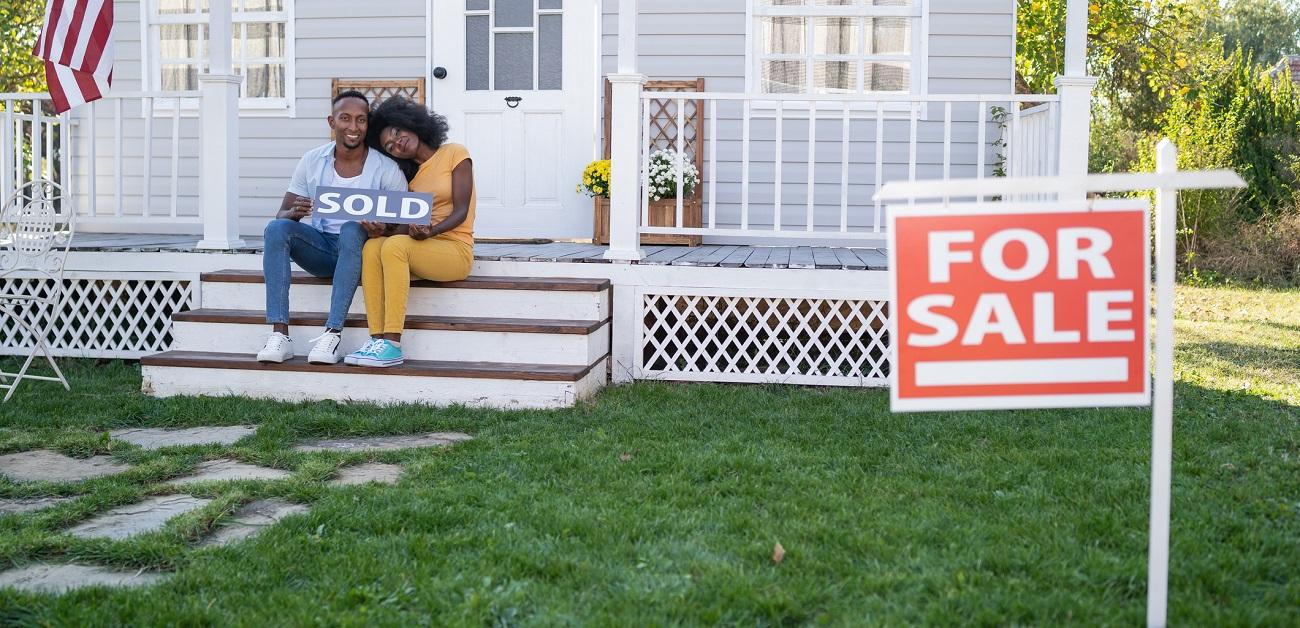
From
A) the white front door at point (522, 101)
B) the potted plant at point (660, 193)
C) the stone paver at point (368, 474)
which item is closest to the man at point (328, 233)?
the stone paver at point (368, 474)

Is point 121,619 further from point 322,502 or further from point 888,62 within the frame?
point 888,62

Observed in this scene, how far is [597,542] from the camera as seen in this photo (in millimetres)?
2861

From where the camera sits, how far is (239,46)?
754 centimetres

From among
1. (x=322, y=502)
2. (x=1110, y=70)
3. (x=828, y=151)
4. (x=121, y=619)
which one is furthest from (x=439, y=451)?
(x=1110, y=70)

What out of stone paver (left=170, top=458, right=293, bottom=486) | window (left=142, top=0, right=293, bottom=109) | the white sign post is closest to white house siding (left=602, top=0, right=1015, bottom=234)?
window (left=142, top=0, right=293, bottom=109)

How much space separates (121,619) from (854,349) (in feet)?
13.5

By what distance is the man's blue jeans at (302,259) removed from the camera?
4.76 metres

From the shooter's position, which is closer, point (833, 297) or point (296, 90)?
point (833, 297)

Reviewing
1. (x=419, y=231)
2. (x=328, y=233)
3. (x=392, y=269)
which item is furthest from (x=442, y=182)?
(x=328, y=233)

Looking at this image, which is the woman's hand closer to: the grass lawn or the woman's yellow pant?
the woman's yellow pant

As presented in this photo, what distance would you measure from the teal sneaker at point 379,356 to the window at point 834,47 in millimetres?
3275

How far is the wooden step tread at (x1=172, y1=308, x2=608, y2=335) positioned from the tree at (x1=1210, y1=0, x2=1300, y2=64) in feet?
121

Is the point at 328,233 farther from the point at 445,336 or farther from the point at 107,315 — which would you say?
the point at 107,315

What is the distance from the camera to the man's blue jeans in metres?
4.76
